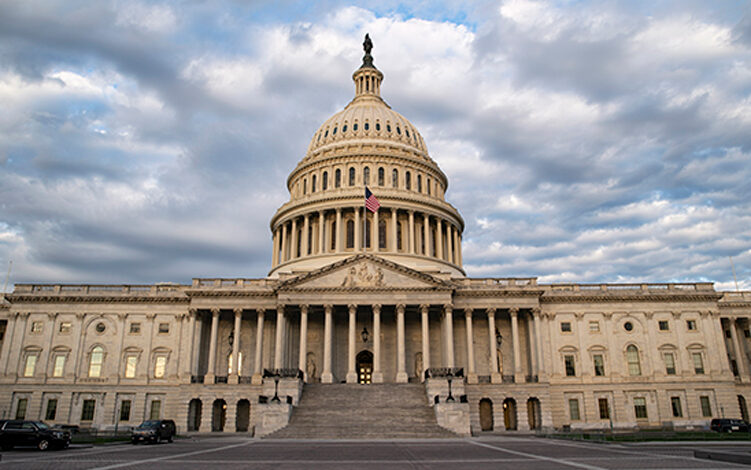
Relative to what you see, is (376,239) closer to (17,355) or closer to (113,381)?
(113,381)

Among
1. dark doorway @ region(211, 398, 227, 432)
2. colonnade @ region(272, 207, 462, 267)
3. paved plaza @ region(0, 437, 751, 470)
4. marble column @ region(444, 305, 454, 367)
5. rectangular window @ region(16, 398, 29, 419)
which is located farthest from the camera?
colonnade @ region(272, 207, 462, 267)

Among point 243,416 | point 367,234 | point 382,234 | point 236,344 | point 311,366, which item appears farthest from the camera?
point 382,234

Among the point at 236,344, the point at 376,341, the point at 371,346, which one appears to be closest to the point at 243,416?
the point at 236,344

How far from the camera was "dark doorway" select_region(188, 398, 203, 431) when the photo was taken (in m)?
51.7

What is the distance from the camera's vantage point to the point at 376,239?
66.8 meters

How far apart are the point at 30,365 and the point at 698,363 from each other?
69.2 m

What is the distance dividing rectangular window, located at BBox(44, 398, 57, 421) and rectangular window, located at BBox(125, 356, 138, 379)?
23.8 ft

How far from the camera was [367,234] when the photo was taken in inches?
2763

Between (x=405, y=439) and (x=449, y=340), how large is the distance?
18399mm

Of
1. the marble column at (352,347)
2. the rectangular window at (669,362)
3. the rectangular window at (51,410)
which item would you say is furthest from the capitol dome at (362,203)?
the rectangular window at (51,410)

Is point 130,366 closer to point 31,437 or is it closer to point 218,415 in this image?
point 218,415

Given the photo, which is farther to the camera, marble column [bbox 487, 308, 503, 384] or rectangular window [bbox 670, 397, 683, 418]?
rectangular window [bbox 670, 397, 683, 418]

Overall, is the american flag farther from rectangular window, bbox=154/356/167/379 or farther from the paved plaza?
the paved plaza

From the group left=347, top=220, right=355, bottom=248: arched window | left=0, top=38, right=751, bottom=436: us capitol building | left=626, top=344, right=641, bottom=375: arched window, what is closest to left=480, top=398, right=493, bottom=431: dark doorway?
left=0, top=38, right=751, bottom=436: us capitol building
